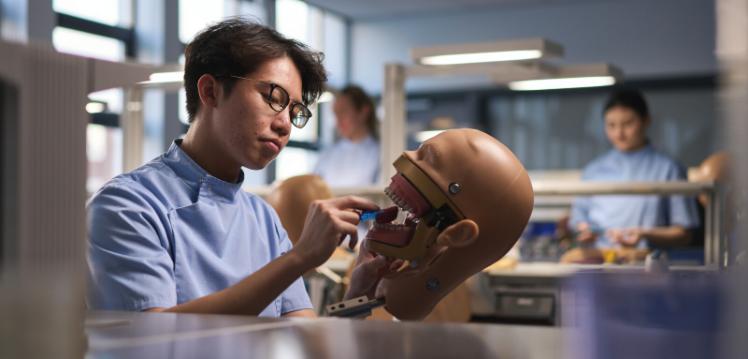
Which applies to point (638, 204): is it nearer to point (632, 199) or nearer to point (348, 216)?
point (632, 199)

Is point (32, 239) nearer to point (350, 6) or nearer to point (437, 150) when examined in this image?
point (437, 150)

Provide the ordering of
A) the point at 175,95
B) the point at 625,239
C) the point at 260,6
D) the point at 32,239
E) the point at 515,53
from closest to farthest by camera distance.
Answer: the point at 32,239, the point at 515,53, the point at 625,239, the point at 175,95, the point at 260,6

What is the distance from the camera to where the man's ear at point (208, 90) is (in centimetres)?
178

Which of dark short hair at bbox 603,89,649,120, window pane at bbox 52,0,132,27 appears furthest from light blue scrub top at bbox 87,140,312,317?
window pane at bbox 52,0,132,27

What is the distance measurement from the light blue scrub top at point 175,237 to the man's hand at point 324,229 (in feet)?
0.81

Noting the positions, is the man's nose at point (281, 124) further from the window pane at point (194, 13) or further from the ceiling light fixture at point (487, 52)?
the window pane at point (194, 13)

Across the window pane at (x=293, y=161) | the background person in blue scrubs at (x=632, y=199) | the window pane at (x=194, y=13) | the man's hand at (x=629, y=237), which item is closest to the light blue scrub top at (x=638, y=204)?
the background person in blue scrubs at (x=632, y=199)

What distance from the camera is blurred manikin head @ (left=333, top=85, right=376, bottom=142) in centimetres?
595

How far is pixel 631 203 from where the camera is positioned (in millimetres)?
5445

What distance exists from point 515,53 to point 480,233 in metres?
2.72

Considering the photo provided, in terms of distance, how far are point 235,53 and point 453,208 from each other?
2.13 ft

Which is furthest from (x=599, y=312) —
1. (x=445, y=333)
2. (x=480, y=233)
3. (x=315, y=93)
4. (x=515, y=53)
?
(x=515, y=53)

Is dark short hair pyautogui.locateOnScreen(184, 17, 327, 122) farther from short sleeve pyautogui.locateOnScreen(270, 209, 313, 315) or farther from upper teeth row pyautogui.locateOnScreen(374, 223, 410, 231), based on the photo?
upper teeth row pyautogui.locateOnScreen(374, 223, 410, 231)

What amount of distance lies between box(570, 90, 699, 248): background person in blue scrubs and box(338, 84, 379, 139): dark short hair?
1.45 m
